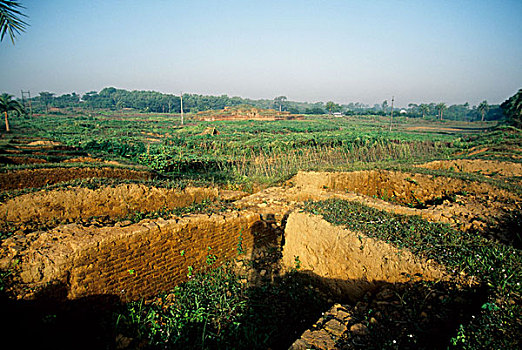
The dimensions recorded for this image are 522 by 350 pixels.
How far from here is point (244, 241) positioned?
21.6ft

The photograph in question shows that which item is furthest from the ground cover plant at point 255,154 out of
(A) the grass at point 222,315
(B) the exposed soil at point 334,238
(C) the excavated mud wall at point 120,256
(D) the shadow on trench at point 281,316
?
(D) the shadow on trench at point 281,316

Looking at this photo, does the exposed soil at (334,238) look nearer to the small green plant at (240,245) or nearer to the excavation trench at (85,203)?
the excavation trench at (85,203)

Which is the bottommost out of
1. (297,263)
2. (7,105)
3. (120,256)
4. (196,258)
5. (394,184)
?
(297,263)

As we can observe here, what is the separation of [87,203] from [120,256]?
10.4 feet

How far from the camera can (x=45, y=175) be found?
371 inches

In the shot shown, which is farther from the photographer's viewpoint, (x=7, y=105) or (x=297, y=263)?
(x=7, y=105)

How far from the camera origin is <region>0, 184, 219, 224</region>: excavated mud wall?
6.24 metres

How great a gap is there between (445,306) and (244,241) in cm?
417

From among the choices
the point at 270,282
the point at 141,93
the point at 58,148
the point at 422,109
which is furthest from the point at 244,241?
the point at 141,93

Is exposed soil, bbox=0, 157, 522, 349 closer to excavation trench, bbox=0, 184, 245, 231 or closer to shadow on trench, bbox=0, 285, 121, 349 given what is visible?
excavation trench, bbox=0, 184, 245, 231

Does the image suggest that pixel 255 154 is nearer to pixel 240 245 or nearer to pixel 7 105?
pixel 240 245

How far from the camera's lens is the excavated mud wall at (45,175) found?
342 inches

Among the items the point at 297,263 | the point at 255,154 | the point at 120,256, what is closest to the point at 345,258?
the point at 297,263

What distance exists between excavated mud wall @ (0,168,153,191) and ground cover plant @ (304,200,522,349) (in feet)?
27.2
